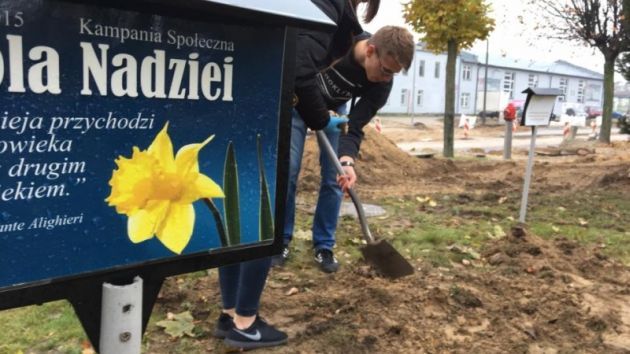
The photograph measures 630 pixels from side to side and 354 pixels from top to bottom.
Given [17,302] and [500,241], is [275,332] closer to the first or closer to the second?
[17,302]

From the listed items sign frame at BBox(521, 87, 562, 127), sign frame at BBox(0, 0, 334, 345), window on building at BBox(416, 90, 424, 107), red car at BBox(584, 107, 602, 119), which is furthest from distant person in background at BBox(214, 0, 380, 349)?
red car at BBox(584, 107, 602, 119)

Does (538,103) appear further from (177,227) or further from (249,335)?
(177,227)

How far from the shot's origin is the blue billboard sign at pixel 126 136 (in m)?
1.27

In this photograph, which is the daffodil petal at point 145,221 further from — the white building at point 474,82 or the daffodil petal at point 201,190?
the white building at point 474,82

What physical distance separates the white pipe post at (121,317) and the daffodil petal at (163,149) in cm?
33

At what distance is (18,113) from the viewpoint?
125 cm

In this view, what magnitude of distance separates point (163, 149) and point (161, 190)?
0.36 ft

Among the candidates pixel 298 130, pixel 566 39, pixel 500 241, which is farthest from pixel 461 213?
pixel 566 39

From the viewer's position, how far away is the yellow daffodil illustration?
4.76ft

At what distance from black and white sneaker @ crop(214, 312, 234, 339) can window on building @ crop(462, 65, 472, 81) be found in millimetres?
52989

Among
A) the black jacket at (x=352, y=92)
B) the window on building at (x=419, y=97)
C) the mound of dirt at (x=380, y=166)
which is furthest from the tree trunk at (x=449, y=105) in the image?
the window on building at (x=419, y=97)

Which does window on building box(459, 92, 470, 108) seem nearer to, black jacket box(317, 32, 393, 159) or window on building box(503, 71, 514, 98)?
window on building box(503, 71, 514, 98)

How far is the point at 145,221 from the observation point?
4.94ft

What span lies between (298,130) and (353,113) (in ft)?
1.26
